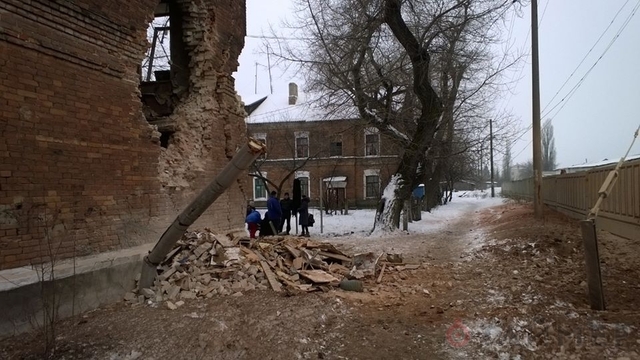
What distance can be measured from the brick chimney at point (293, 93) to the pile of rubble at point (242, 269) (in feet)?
106

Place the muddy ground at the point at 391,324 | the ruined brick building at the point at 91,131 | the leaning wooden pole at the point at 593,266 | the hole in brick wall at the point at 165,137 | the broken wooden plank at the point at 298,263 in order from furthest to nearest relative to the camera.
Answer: the hole in brick wall at the point at 165,137, the broken wooden plank at the point at 298,263, the leaning wooden pole at the point at 593,266, the ruined brick building at the point at 91,131, the muddy ground at the point at 391,324

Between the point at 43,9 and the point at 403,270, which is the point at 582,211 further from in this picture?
the point at 43,9

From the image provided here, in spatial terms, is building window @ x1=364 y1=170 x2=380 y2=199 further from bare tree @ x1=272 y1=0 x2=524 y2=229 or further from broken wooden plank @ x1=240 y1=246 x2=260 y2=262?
broken wooden plank @ x1=240 y1=246 x2=260 y2=262

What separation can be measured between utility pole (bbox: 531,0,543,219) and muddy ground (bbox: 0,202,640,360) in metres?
7.80

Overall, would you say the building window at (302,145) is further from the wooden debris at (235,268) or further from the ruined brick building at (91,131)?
the wooden debris at (235,268)

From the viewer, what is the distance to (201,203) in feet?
18.3

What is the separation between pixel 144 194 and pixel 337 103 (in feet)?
37.5

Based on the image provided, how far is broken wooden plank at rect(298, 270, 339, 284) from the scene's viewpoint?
696 cm

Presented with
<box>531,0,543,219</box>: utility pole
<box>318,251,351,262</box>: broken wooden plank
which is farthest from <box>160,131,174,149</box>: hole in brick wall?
<box>531,0,543,219</box>: utility pole

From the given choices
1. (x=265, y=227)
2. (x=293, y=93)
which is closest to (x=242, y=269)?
(x=265, y=227)

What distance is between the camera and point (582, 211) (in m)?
13.8

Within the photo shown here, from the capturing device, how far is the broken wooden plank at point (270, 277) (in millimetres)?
6637

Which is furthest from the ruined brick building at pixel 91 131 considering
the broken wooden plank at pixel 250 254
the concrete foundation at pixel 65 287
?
the broken wooden plank at pixel 250 254

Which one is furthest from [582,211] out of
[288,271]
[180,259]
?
[180,259]
